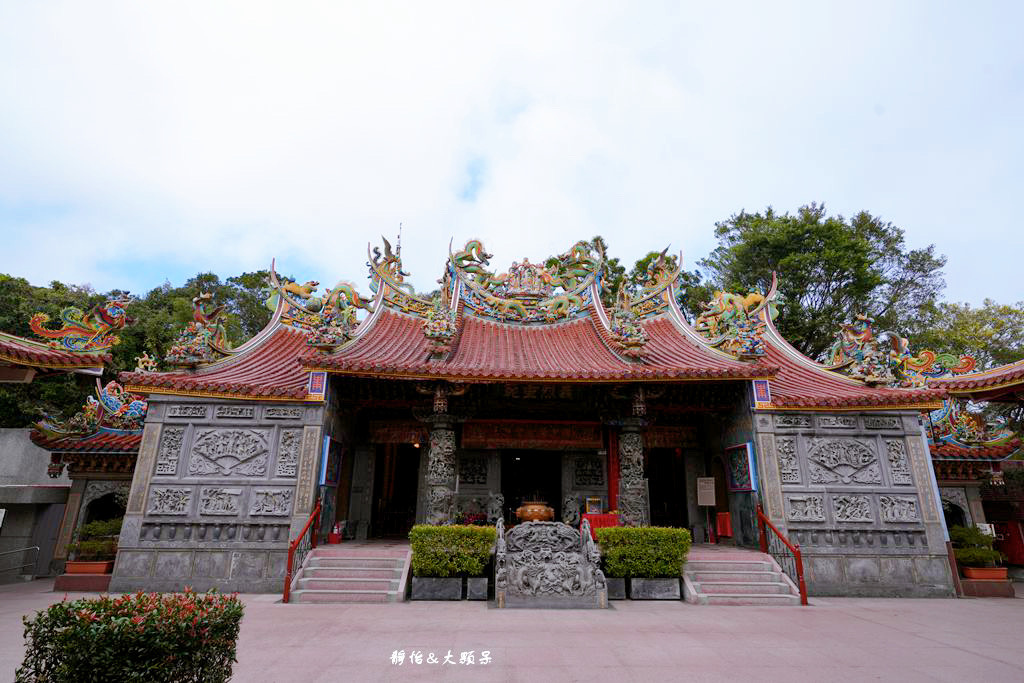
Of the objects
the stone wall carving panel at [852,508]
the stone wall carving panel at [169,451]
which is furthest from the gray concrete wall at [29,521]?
the stone wall carving panel at [852,508]

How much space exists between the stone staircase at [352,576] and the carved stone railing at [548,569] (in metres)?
1.71

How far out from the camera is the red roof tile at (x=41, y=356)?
7054mm

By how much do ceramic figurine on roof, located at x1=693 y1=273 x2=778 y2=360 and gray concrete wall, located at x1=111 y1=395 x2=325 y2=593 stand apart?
8.42m

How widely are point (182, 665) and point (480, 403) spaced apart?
8322mm

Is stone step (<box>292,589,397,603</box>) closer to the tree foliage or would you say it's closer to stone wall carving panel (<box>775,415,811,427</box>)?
stone wall carving panel (<box>775,415,811,427</box>)

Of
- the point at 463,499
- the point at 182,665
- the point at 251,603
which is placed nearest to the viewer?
the point at 182,665

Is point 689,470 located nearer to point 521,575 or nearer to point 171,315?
point 521,575

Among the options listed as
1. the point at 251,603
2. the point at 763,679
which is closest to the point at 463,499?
the point at 251,603

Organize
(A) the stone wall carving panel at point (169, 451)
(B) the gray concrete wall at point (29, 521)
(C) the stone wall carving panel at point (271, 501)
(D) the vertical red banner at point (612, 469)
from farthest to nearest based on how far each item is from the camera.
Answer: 1. (D) the vertical red banner at point (612, 469)
2. (B) the gray concrete wall at point (29, 521)
3. (A) the stone wall carving panel at point (169, 451)
4. (C) the stone wall carving panel at point (271, 501)

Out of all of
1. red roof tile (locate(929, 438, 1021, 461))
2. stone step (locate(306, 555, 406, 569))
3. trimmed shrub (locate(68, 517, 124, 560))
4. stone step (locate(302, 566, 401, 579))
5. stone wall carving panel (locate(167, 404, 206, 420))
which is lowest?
stone step (locate(302, 566, 401, 579))

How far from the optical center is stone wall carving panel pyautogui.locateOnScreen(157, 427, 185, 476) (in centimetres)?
919

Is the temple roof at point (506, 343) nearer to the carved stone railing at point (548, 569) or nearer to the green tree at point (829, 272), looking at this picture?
the carved stone railing at point (548, 569)

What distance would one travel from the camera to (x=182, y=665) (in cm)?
288

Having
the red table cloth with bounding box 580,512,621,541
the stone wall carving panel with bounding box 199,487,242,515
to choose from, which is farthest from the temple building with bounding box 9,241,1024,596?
the red table cloth with bounding box 580,512,621,541
